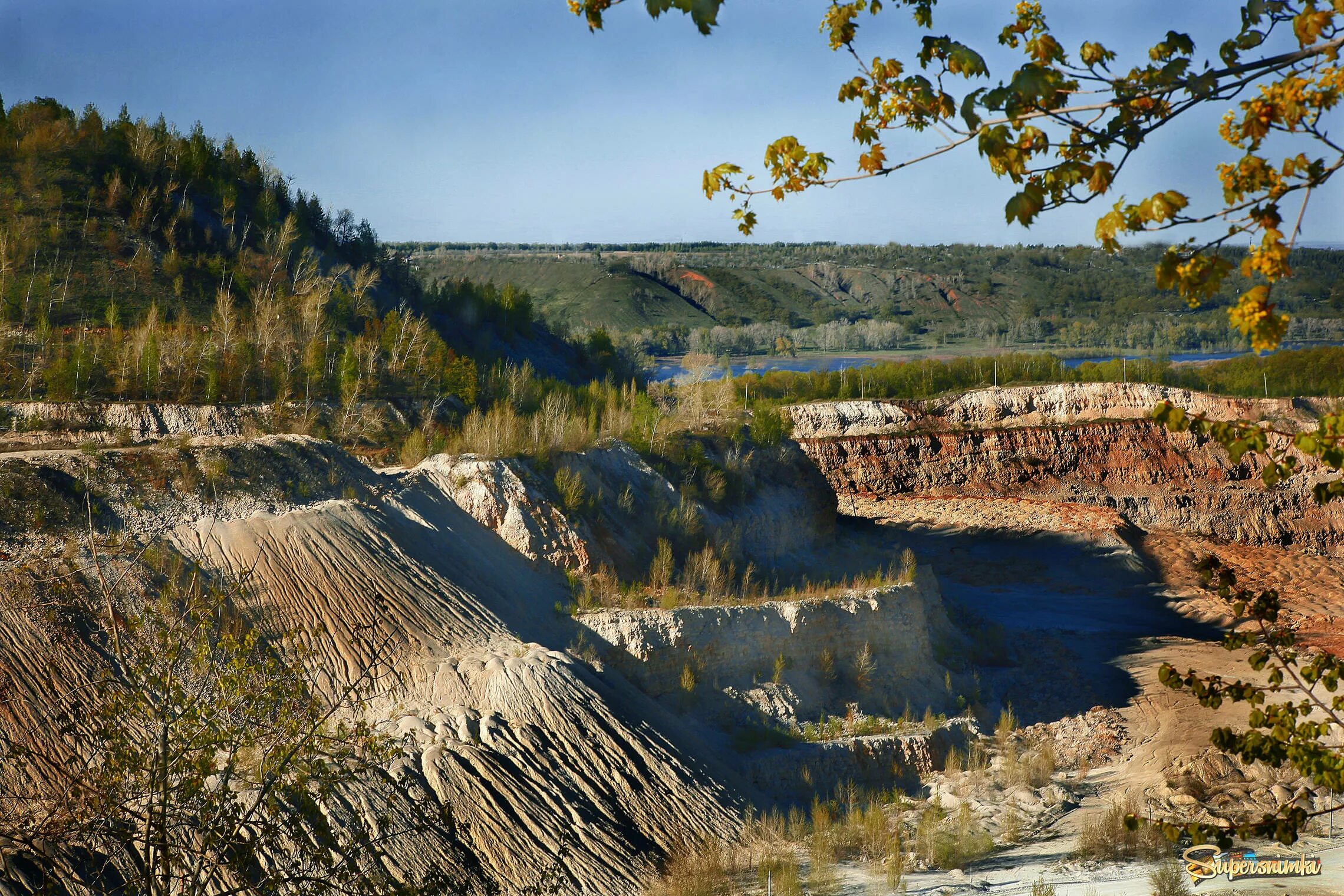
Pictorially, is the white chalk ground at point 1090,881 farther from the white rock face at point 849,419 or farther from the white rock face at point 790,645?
the white rock face at point 849,419

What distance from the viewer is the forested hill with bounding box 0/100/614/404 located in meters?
19.0

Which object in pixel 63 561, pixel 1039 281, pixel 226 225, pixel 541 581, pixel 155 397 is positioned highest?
pixel 1039 281

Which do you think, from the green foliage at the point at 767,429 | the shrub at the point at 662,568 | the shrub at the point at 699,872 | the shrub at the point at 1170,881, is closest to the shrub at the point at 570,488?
the shrub at the point at 662,568

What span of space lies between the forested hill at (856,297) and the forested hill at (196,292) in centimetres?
5039

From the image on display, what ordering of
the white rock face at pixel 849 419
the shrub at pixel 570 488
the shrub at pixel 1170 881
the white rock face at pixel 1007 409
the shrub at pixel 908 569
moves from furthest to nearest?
1. the white rock face at pixel 849 419
2. the white rock face at pixel 1007 409
3. the shrub at pixel 908 569
4. the shrub at pixel 570 488
5. the shrub at pixel 1170 881

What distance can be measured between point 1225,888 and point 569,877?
594cm

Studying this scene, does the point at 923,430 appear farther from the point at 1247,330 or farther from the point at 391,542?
the point at 1247,330

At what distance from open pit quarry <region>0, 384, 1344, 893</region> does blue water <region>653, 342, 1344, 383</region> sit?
4243cm

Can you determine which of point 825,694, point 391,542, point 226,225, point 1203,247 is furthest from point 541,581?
point 226,225

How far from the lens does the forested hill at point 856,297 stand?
284 feet

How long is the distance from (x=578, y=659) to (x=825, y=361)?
6684 cm

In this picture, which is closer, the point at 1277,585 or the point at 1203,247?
the point at 1203,247

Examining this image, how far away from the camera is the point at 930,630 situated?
62.5 ft

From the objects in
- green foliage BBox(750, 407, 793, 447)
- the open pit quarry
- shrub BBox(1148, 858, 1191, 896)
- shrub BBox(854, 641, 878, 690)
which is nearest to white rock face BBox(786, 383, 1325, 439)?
green foliage BBox(750, 407, 793, 447)
